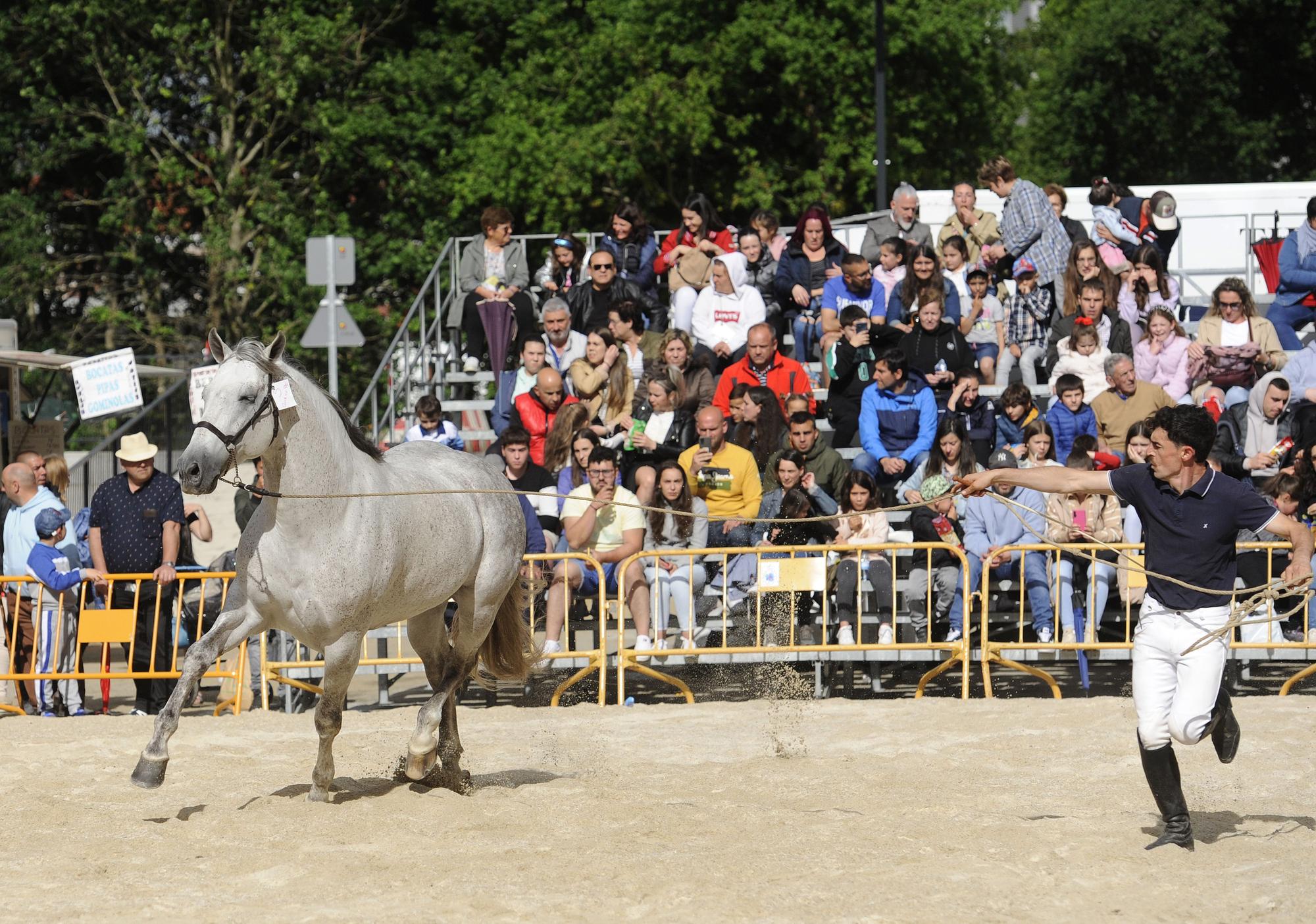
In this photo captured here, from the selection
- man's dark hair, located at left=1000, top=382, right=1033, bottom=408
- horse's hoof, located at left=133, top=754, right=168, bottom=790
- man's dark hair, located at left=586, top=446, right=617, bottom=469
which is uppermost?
man's dark hair, located at left=1000, top=382, right=1033, bottom=408

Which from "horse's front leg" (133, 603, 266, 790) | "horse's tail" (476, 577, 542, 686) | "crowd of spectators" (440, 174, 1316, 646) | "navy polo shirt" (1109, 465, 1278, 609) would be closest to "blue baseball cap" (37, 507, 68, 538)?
"crowd of spectators" (440, 174, 1316, 646)

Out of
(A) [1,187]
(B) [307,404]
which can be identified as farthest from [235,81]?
(B) [307,404]

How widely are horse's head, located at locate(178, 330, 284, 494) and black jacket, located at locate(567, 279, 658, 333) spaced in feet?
25.7

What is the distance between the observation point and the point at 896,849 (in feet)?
23.3

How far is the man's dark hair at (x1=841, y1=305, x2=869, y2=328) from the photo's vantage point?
46.1 feet

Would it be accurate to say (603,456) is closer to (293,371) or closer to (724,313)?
(724,313)

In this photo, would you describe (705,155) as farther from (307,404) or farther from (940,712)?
(307,404)

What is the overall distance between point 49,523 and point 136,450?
2.43 feet

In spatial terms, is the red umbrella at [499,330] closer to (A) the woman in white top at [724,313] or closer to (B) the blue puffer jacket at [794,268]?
(A) the woman in white top at [724,313]

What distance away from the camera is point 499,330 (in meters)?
15.5

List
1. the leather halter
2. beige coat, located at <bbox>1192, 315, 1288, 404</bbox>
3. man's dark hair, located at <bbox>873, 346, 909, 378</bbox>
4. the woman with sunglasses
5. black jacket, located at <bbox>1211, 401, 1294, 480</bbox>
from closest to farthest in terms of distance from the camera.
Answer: the leather halter, black jacket, located at <bbox>1211, 401, 1294, 480</bbox>, man's dark hair, located at <bbox>873, 346, 909, 378</bbox>, beige coat, located at <bbox>1192, 315, 1288, 404</bbox>, the woman with sunglasses

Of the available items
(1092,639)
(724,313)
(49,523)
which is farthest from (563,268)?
(1092,639)

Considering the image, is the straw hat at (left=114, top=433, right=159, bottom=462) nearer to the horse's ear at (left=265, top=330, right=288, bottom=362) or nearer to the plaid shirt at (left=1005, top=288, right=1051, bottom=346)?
the horse's ear at (left=265, top=330, right=288, bottom=362)

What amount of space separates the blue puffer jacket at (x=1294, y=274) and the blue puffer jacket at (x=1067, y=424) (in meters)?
2.91
